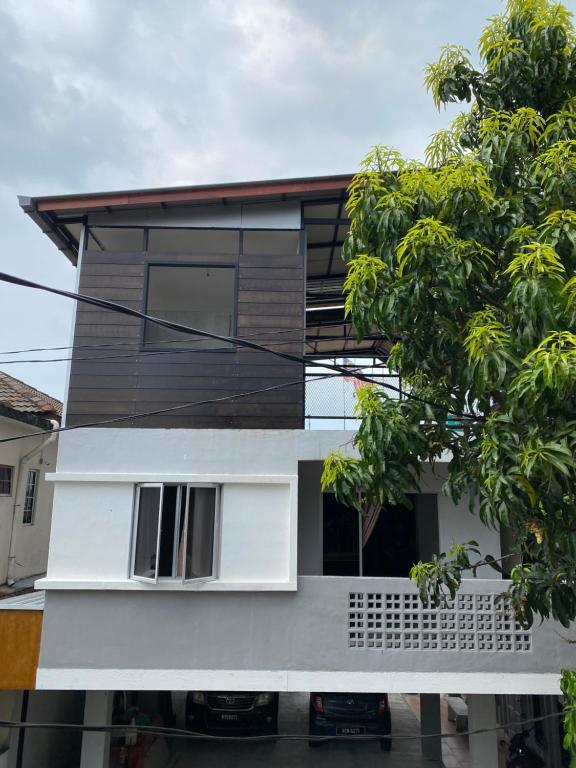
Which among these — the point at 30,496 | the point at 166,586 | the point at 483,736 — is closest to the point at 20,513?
the point at 30,496

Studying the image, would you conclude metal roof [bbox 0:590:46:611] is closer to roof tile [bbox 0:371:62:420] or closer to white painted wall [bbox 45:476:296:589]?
white painted wall [bbox 45:476:296:589]

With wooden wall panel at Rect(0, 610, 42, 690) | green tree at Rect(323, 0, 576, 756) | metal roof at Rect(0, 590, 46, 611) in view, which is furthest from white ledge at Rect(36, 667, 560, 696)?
green tree at Rect(323, 0, 576, 756)

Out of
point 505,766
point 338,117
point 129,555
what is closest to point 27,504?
point 129,555

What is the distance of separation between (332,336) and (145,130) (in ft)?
18.3

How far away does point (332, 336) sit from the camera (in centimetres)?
1273

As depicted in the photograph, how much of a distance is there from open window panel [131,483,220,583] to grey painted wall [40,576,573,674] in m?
0.27

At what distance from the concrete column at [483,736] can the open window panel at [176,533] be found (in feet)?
12.0

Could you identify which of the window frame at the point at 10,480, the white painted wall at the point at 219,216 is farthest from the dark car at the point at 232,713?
the white painted wall at the point at 219,216

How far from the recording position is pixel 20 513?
368 inches

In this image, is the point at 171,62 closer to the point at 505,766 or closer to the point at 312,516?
the point at 312,516

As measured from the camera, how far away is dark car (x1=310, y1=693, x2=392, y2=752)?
36.0 feet

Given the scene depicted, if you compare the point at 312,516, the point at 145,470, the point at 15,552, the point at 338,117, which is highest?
the point at 338,117

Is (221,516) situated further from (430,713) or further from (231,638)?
(430,713)

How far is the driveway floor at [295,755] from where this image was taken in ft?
35.8
